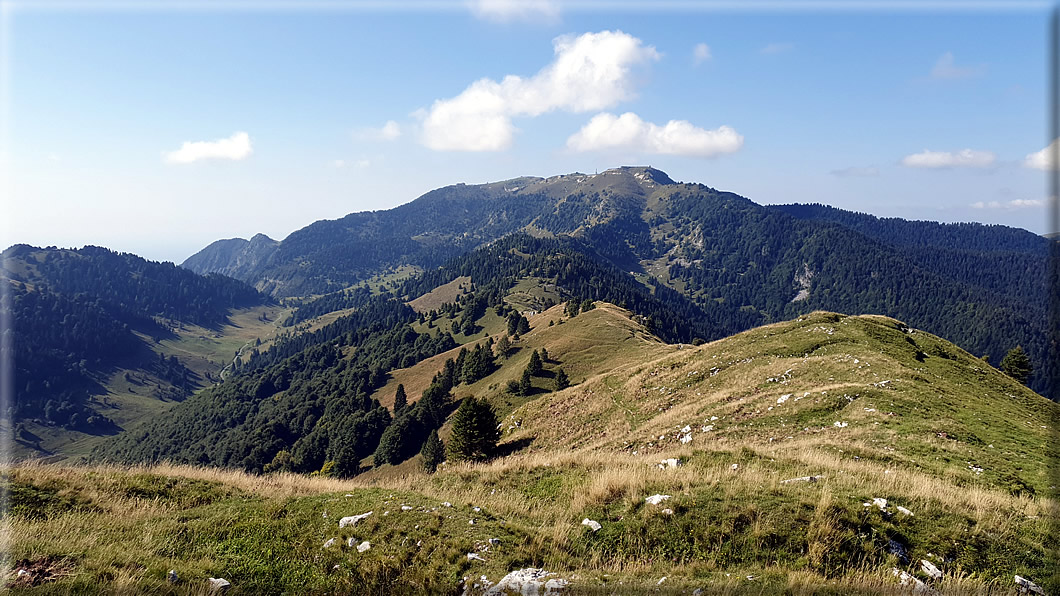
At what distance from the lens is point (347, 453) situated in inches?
4178

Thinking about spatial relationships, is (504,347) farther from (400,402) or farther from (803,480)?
(803,480)

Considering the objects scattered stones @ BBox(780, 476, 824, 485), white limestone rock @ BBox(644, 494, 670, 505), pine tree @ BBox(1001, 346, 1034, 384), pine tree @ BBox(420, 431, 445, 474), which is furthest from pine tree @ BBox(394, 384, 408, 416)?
scattered stones @ BBox(780, 476, 824, 485)

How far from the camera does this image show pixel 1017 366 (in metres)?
54.7

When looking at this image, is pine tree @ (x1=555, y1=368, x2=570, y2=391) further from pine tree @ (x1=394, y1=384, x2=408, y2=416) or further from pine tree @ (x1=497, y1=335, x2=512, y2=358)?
pine tree @ (x1=394, y1=384, x2=408, y2=416)

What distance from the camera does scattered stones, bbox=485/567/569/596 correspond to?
849 centimetres

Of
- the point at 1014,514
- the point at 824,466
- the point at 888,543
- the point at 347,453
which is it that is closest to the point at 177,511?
the point at 888,543

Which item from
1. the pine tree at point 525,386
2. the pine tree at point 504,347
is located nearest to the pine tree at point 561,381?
the pine tree at point 525,386

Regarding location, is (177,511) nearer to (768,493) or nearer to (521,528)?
(521,528)

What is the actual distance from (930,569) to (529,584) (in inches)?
324

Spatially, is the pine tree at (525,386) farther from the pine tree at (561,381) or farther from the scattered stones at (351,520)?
the scattered stones at (351,520)

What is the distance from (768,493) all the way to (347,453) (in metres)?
111

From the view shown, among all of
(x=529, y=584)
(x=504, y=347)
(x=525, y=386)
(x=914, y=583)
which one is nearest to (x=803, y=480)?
(x=914, y=583)

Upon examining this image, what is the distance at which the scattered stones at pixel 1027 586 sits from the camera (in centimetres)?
840

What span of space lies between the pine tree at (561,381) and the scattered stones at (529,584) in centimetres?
6942
